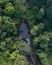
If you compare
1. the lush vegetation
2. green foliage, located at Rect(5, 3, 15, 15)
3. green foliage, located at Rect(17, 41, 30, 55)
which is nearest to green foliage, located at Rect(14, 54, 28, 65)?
the lush vegetation

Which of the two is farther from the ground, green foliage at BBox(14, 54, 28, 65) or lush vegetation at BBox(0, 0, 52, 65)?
lush vegetation at BBox(0, 0, 52, 65)

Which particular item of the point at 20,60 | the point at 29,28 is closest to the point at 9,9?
the point at 29,28

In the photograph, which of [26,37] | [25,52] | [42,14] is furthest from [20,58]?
[42,14]

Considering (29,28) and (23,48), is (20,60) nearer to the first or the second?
(23,48)

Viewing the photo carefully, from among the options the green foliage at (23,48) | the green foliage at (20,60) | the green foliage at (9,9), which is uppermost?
the green foliage at (9,9)

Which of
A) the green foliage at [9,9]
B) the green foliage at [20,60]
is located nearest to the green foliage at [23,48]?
the green foliage at [20,60]

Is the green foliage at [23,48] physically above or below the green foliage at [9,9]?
below

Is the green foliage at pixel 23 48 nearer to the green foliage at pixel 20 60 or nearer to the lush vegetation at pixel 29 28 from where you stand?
the lush vegetation at pixel 29 28

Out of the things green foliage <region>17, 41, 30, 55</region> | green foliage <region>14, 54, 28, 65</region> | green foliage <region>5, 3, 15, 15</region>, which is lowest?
green foliage <region>14, 54, 28, 65</region>

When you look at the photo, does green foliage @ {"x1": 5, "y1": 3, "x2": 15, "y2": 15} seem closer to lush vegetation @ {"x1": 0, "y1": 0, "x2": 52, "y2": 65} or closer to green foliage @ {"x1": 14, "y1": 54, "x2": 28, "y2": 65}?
lush vegetation @ {"x1": 0, "y1": 0, "x2": 52, "y2": 65}
